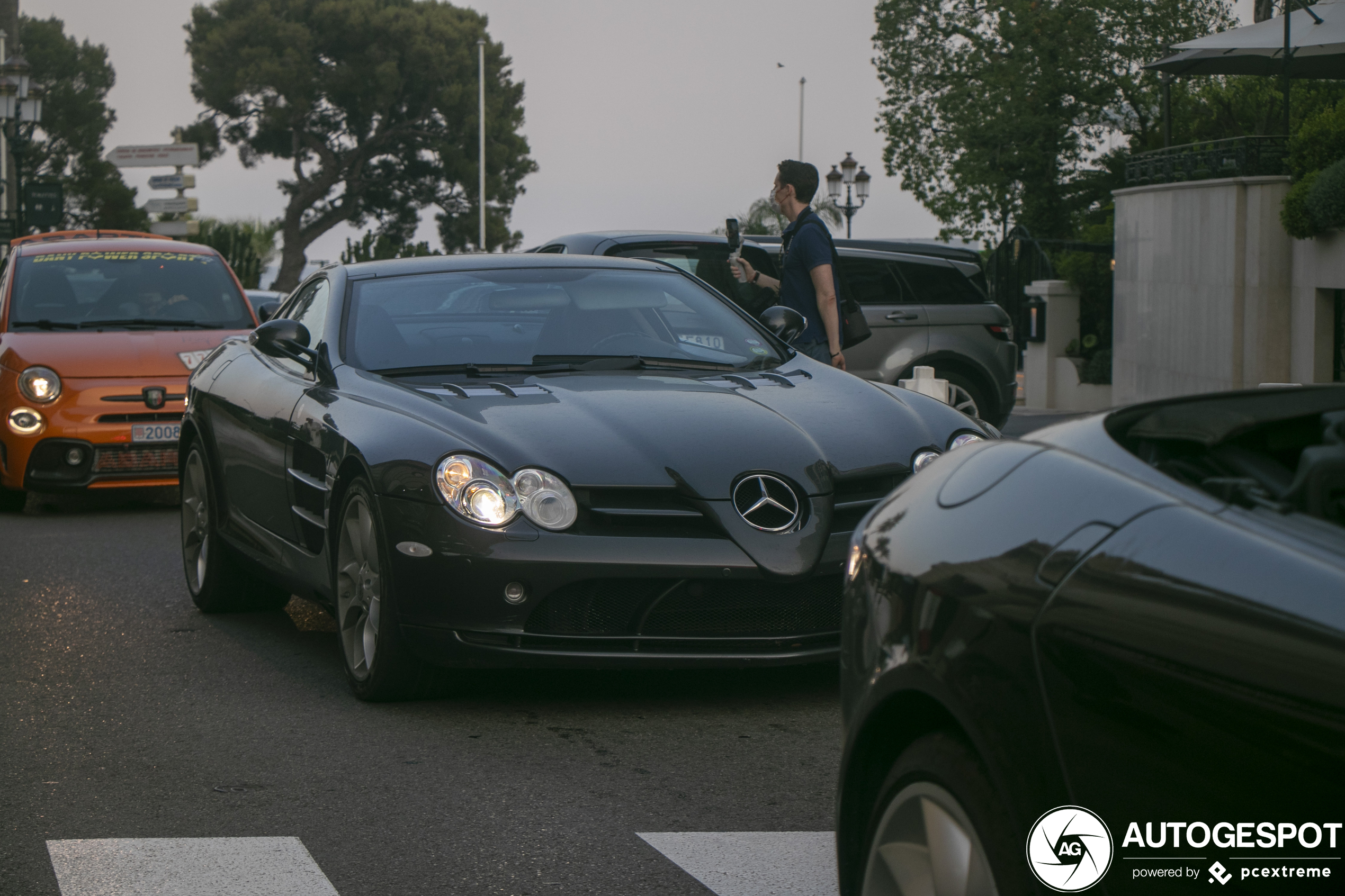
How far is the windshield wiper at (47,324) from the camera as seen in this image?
11.4m

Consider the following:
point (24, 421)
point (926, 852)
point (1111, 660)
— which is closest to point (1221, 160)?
point (24, 421)

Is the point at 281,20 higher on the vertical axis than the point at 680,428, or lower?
higher

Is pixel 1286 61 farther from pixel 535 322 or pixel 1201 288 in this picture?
pixel 535 322

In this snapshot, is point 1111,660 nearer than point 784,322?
Yes

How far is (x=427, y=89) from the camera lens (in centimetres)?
6694

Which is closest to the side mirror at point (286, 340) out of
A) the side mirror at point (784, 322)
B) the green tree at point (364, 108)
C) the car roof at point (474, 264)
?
the car roof at point (474, 264)

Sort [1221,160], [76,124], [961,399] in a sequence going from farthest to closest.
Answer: [76,124] < [1221,160] < [961,399]

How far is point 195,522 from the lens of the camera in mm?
7578

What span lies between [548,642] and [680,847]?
1.25 m

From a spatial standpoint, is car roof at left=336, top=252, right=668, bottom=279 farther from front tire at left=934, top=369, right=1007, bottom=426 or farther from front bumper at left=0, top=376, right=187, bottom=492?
front tire at left=934, top=369, right=1007, bottom=426

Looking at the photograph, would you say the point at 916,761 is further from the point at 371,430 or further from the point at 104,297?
the point at 104,297

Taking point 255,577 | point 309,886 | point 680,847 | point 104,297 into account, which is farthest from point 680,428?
point 104,297

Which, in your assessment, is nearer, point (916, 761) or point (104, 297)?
point (916, 761)

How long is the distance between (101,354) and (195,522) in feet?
12.9
